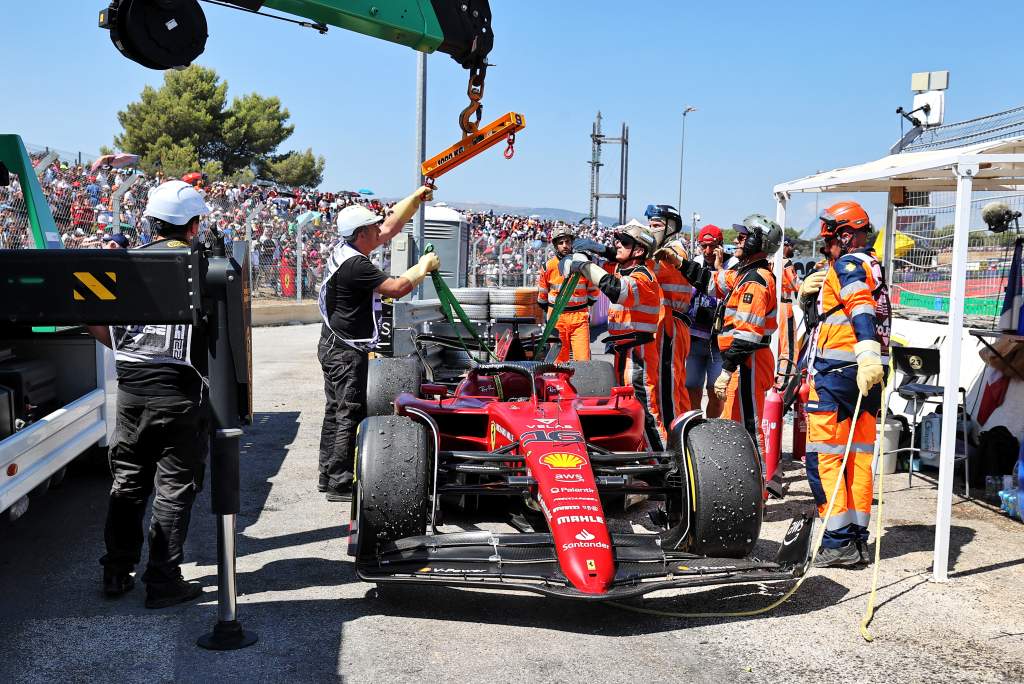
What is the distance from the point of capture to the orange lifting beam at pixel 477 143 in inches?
309

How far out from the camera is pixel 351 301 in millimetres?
6266

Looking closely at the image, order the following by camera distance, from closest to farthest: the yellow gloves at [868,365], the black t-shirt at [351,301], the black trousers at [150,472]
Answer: the black trousers at [150,472] < the yellow gloves at [868,365] < the black t-shirt at [351,301]

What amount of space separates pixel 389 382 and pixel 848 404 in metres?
3.23

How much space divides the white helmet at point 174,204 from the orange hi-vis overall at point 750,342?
353 centimetres

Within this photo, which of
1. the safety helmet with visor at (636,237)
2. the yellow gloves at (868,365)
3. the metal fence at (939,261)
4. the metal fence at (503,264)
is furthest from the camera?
the metal fence at (503,264)

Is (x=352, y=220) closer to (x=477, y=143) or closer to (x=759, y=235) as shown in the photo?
(x=477, y=143)

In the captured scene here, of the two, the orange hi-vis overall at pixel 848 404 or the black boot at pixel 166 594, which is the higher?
the orange hi-vis overall at pixel 848 404

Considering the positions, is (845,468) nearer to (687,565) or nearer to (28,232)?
(687,565)

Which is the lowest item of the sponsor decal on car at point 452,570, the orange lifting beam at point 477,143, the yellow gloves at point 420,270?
the sponsor decal on car at point 452,570

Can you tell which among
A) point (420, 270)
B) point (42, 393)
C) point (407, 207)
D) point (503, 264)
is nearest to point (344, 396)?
point (420, 270)

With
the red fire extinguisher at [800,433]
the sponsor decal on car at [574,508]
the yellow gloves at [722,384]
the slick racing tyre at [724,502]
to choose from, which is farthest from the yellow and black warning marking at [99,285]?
the red fire extinguisher at [800,433]

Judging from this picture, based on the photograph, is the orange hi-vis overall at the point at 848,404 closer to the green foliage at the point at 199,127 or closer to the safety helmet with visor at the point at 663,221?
the safety helmet with visor at the point at 663,221

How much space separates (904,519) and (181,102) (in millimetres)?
44135

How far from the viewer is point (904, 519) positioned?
20.4 feet
